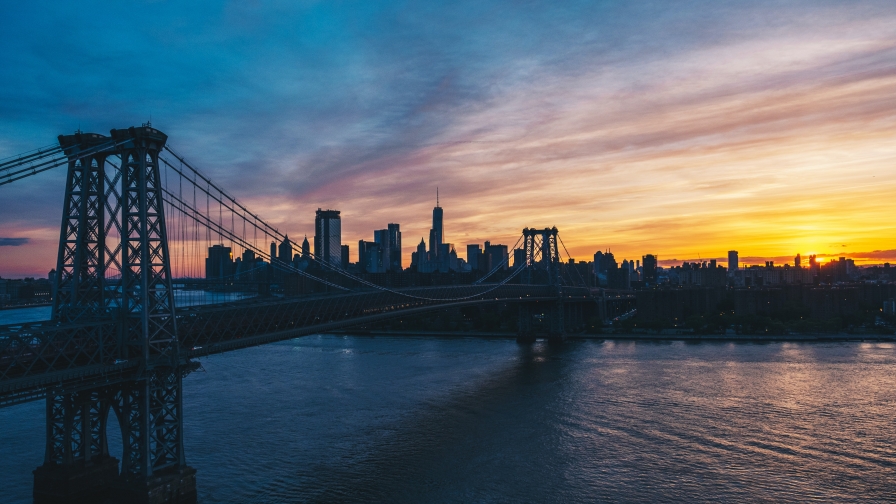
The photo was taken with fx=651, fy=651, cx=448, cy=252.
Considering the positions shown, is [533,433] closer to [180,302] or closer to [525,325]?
[525,325]

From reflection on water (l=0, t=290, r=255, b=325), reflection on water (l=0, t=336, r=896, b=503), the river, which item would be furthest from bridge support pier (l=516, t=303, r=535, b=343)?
reflection on water (l=0, t=290, r=255, b=325)

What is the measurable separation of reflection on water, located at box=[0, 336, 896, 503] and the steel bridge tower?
176 cm

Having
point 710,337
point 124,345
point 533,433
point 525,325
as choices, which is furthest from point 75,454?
point 710,337

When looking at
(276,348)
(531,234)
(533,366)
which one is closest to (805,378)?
(533,366)

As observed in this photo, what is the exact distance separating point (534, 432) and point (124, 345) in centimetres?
1526

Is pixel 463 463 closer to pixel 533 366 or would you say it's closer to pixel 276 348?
pixel 533 366

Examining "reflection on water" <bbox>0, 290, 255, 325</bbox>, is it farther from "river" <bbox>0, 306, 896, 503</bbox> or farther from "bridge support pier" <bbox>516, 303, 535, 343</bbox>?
"bridge support pier" <bbox>516, 303, 535, 343</bbox>

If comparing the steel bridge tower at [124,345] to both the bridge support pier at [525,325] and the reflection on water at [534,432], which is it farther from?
the bridge support pier at [525,325]

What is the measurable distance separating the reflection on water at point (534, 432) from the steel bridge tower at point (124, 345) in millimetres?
1764

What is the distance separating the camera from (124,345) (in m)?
16.1

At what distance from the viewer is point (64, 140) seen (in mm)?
17078

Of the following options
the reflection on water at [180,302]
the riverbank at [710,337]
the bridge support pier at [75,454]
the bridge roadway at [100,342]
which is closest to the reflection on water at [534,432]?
the bridge support pier at [75,454]

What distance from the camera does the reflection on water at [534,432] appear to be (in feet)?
61.1

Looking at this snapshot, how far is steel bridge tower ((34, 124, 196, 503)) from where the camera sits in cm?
1627
